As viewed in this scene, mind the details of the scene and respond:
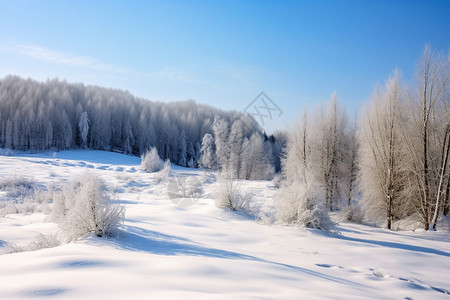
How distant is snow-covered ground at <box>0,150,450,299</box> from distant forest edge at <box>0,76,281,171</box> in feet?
119

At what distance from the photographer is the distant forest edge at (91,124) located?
1780 inches

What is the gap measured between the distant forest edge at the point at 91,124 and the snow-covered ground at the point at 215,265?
119 ft

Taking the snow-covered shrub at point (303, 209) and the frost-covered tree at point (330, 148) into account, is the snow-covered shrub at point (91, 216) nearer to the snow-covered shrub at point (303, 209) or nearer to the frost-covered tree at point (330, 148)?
the snow-covered shrub at point (303, 209)

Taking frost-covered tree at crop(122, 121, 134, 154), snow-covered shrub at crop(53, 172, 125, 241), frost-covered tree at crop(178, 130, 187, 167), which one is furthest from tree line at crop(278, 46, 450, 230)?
frost-covered tree at crop(122, 121, 134, 154)

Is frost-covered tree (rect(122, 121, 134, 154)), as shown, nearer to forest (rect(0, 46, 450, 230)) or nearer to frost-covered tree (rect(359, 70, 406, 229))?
forest (rect(0, 46, 450, 230))

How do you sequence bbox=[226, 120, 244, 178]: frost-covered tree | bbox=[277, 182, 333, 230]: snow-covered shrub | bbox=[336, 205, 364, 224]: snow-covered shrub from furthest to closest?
bbox=[226, 120, 244, 178]: frost-covered tree
bbox=[336, 205, 364, 224]: snow-covered shrub
bbox=[277, 182, 333, 230]: snow-covered shrub

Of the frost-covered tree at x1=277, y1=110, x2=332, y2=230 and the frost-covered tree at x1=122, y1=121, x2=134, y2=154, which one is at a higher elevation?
the frost-covered tree at x1=122, y1=121, x2=134, y2=154

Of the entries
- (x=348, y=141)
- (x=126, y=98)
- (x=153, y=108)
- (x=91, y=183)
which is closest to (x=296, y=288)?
(x=91, y=183)

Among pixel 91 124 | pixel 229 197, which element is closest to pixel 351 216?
pixel 229 197

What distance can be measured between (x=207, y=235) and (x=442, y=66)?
1113 centimetres

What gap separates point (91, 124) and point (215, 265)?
179 feet

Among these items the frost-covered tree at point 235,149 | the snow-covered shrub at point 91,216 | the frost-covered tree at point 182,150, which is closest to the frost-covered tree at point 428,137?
the snow-covered shrub at point 91,216

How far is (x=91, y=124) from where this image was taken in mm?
51188

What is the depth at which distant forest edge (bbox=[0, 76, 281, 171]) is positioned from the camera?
1780 inches
